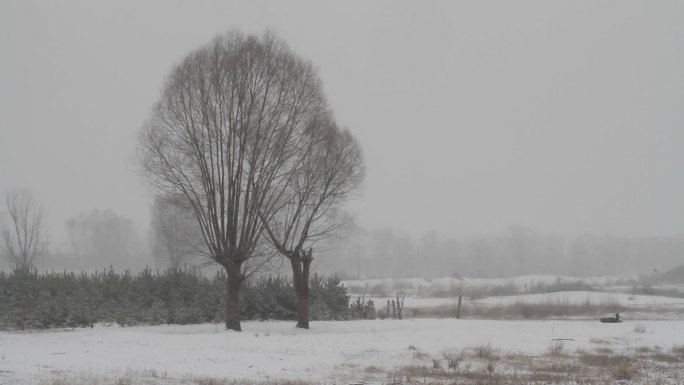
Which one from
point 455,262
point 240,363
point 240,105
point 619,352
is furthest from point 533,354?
point 455,262

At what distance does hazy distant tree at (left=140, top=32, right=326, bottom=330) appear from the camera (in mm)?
20609

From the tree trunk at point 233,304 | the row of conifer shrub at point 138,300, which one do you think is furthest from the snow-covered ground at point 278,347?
the row of conifer shrub at point 138,300

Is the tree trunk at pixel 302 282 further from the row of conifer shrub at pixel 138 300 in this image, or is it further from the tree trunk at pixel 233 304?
the row of conifer shrub at pixel 138 300

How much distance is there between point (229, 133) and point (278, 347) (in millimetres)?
7864

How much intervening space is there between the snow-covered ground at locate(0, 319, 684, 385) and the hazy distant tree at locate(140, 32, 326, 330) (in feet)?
12.8

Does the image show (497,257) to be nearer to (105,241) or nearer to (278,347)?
(105,241)

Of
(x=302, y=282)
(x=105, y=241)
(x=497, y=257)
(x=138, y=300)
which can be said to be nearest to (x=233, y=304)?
(x=302, y=282)

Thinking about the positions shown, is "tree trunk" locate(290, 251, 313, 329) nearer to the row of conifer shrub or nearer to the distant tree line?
the row of conifer shrub

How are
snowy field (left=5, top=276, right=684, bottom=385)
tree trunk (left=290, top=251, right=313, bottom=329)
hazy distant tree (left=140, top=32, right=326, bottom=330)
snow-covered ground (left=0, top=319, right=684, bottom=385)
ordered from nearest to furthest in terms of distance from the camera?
1. snowy field (left=5, top=276, right=684, bottom=385)
2. snow-covered ground (left=0, top=319, right=684, bottom=385)
3. hazy distant tree (left=140, top=32, right=326, bottom=330)
4. tree trunk (left=290, top=251, right=313, bottom=329)

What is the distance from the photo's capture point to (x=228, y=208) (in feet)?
68.8

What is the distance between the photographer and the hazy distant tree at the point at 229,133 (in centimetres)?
2061

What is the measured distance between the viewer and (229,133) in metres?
20.7

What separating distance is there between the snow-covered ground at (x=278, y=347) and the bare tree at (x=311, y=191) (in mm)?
2958

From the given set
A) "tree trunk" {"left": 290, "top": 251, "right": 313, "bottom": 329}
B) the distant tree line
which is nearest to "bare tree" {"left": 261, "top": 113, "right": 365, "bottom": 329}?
"tree trunk" {"left": 290, "top": 251, "right": 313, "bottom": 329}
